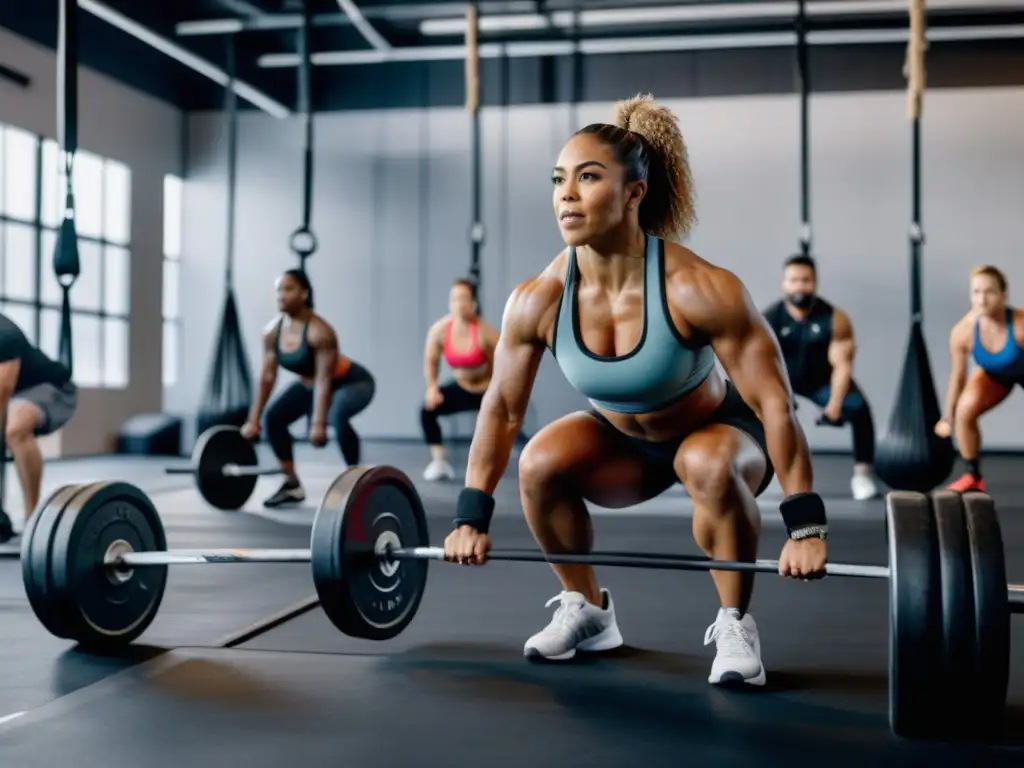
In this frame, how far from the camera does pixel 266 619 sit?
2477 mm

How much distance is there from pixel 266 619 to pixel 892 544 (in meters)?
1.45

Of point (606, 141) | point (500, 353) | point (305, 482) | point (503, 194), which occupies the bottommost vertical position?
point (305, 482)

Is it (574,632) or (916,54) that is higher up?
(916,54)

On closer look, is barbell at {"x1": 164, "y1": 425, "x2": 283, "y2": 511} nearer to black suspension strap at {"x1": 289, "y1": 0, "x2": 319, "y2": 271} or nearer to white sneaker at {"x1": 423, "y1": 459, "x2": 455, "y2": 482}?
black suspension strap at {"x1": 289, "y1": 0, "x2": 319, "y2": 271}

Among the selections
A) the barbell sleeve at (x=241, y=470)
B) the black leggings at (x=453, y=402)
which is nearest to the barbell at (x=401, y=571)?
the barbell sleeve at (x=241, y=470)

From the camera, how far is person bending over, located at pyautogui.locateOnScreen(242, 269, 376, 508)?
15.2 feet

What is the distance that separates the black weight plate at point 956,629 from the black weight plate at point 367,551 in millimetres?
1038

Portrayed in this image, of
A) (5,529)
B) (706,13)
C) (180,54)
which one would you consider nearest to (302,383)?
(5,529)

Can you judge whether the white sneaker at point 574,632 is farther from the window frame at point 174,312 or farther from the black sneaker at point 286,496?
the window frame at point 174,312

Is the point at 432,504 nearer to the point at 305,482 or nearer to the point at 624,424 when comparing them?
the point at 305,482

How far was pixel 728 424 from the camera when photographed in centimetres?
203

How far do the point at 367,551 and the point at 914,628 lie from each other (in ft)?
3.34

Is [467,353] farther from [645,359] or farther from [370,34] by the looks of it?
[645,359]

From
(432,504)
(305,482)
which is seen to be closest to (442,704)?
(432,504)
